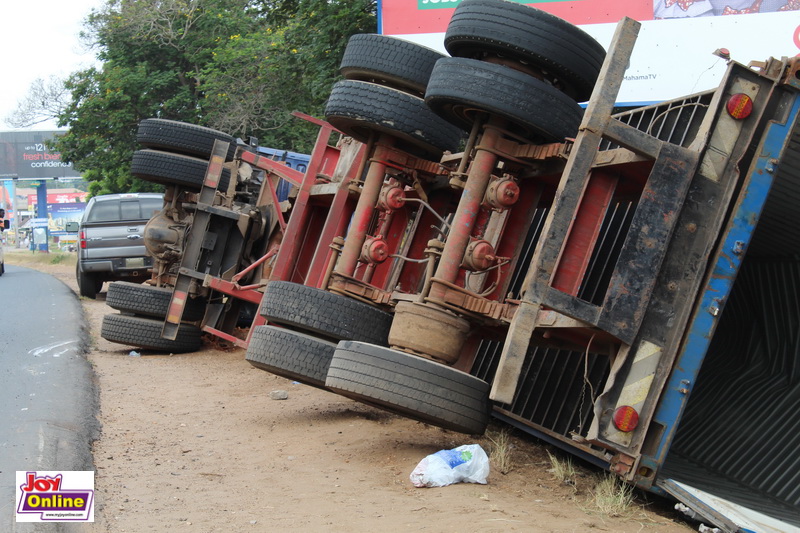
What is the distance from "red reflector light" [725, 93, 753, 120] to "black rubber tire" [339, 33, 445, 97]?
8.57 ft

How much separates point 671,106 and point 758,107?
0.89 m

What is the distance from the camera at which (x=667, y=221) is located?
4.50 meters

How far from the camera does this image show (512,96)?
5.31m

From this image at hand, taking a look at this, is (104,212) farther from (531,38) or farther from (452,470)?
(452,470)

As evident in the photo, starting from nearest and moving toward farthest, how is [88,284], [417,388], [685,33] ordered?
[417,388], [685,33], [88,284]

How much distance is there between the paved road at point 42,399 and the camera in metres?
5.41

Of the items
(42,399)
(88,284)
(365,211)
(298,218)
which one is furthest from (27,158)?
(365,211)

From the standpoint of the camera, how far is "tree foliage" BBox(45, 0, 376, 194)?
25344mm

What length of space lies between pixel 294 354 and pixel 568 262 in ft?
8.06

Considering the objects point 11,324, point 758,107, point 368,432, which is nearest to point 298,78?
point 11,324

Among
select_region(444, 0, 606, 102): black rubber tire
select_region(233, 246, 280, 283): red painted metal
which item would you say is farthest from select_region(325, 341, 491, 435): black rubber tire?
select_region(233, 246, 280, 283): red painted metal

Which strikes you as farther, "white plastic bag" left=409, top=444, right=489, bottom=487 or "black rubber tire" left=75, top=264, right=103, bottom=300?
"black rubber tire" left=75, top=264, right=103, bottom=300

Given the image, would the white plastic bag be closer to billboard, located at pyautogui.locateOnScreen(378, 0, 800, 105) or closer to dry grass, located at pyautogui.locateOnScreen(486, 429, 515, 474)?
dry grass, located at pyautogui.locateOnScreen(486, 429, 515, 474)

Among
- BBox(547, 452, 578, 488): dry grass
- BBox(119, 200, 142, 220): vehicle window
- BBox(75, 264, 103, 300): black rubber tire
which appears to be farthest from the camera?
BBox(75, 264, 103, 300): black rubber tire
